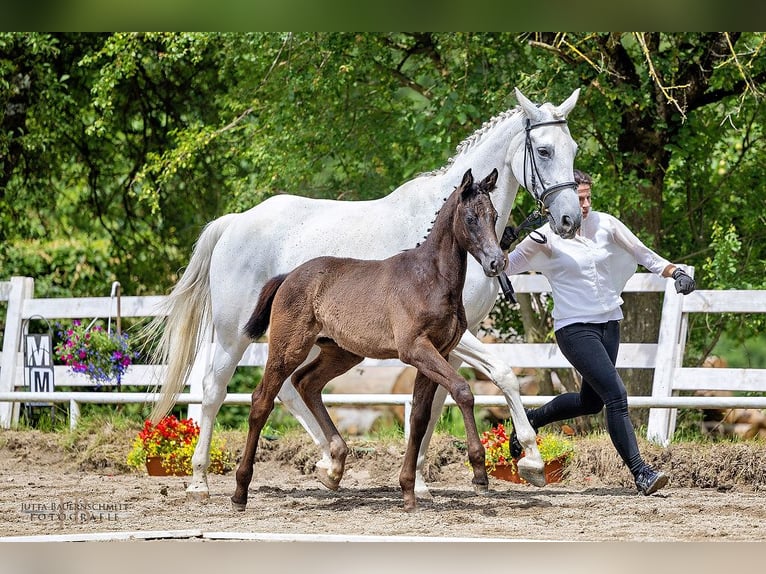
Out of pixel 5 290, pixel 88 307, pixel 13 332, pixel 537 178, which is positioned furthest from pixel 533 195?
pixel 5 290

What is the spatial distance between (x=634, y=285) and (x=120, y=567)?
5901 mm

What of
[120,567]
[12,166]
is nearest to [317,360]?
[120,567]

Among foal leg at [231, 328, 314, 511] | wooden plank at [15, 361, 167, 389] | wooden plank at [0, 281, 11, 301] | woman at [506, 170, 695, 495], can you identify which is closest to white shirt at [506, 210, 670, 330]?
woman at [506, 170, 695, 495]

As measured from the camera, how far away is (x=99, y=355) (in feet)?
32.2

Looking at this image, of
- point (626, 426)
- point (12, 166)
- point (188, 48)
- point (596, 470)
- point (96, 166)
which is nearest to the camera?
point (626, 426)

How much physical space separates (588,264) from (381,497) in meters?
1.93

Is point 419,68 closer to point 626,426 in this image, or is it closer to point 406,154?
point 406,154

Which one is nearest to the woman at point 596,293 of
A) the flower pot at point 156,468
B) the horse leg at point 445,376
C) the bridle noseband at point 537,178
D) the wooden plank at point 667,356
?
the bridle noseband at point 537,178

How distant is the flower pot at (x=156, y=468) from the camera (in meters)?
8.16

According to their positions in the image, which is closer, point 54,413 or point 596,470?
point 596,470

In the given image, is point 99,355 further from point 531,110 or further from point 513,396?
point 531,110

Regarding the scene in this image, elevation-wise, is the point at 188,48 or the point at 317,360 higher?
the point at 188,48

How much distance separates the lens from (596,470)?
746cm

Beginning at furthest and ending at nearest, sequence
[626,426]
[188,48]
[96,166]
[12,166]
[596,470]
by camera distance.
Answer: [96,166]
[12,166]
[188,48]
[596,470]
[626,426]
